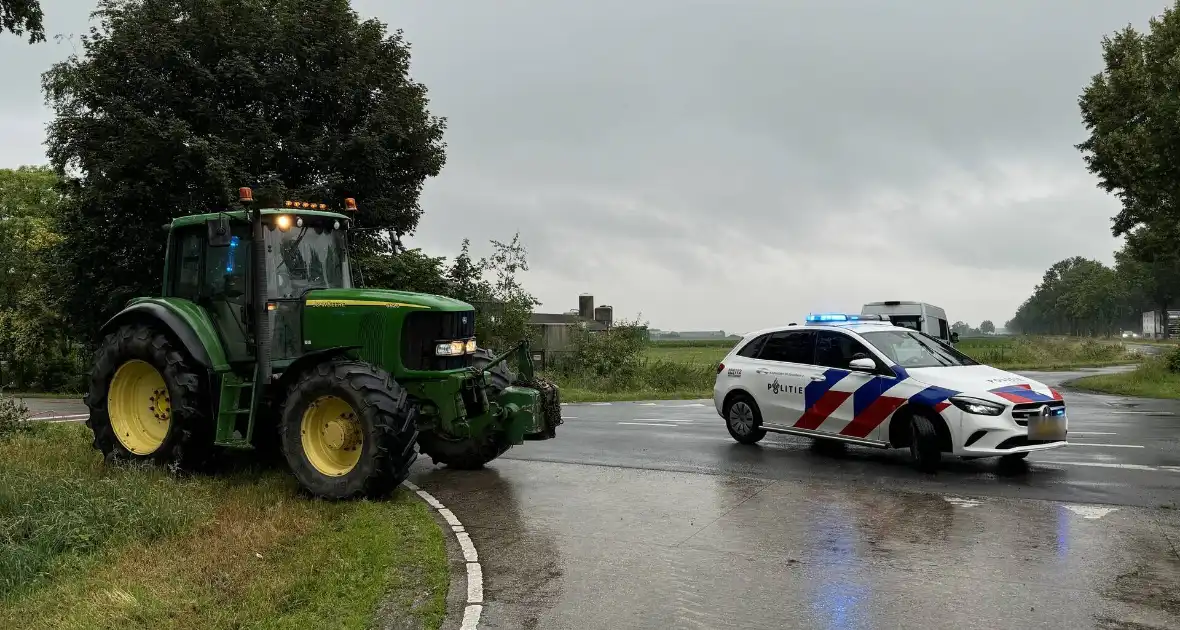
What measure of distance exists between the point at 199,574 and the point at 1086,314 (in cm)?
13669

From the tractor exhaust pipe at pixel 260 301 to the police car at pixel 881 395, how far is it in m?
6.64

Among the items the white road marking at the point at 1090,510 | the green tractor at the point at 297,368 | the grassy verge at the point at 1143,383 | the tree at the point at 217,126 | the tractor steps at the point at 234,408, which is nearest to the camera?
the white road marking at the point at 1090,510

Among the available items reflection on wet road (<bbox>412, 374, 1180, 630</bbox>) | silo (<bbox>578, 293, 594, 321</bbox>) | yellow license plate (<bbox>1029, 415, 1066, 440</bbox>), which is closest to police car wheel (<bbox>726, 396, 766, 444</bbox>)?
reflection on wet road (<bbox>412, 374, 1180, 630</bbox>)

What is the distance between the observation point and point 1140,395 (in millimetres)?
24391

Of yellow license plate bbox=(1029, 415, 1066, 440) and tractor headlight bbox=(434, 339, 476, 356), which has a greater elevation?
tractor headlight bbox=(434, 339, 476, 356)

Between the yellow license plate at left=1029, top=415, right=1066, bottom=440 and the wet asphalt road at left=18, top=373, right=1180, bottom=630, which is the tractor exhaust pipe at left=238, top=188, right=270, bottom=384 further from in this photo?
the yellow license plate at left=1029, top=415, right=1066, bottom=440

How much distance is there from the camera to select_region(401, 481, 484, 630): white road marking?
17.7 feet

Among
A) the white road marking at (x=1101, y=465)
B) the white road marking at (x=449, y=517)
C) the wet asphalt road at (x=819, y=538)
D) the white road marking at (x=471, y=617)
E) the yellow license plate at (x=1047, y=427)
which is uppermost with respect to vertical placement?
the yellow license plate at (x=1047, y=427)

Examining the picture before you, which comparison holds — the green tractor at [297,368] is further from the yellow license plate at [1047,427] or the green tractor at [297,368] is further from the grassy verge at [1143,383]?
the grassy verge at [1143,383]

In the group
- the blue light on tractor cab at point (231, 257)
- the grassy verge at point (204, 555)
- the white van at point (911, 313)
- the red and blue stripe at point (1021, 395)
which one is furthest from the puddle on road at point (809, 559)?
the white van at point (911, 313)

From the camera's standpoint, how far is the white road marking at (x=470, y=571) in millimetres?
5402

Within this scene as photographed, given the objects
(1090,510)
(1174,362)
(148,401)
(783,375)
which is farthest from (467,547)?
(1174,362)

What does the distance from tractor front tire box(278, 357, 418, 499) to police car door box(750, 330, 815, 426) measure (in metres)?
5.58

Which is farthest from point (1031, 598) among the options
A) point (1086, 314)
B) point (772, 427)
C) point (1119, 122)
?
point (1086, 314)
